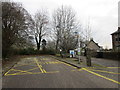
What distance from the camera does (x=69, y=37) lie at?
1235 inches

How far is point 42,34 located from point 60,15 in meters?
18.2

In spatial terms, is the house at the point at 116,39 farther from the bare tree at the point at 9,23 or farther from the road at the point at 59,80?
the road at the point at 59,80

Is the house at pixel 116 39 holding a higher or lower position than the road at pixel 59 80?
higher

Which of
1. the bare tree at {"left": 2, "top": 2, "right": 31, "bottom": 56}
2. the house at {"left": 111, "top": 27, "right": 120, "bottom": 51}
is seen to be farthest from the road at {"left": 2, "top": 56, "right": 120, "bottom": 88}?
the house at {"left": 111, "top": 27, "right": 120, "bottom": 51}

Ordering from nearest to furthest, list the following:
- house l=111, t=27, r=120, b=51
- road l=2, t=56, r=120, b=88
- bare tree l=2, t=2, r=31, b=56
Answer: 1. road l=2, t=56, r=120, b=88
2. bare tree l=2, t=2, r=31, b=56
3. house l=111, t=27, r=120, b=51

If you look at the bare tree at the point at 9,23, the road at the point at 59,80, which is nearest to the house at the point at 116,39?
the bare tree at the point at 9,23

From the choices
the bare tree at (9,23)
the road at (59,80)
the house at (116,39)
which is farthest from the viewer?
the house at (116,39)

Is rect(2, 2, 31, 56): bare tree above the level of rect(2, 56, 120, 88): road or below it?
above

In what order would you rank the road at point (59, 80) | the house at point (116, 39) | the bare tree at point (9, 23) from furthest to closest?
the house at point (116, 39) → the bare tree at point (9, 23) → the road at point (59, 80)

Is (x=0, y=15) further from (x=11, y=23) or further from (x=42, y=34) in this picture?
(x=42, y=34)

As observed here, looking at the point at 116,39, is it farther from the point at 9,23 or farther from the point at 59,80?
the point at 59,80

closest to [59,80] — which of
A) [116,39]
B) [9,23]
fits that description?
[9,23]

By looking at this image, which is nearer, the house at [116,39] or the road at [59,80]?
the road at [59,80]

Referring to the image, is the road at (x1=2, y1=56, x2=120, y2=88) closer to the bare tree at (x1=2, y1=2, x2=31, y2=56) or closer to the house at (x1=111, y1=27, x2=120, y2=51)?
the bare tree at (x1=2, y1=2, x2=31, y2=56)
